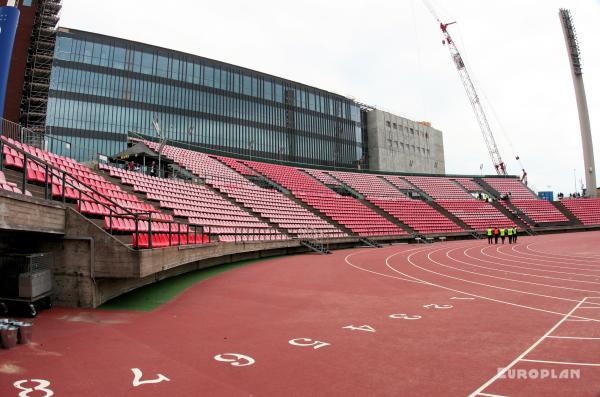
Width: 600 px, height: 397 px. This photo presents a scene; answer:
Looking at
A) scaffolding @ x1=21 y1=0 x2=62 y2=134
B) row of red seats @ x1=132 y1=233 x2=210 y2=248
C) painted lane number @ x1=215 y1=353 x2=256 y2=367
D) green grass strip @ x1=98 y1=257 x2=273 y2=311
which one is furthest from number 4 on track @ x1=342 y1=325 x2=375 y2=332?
scaffolding @ x1=21 y1=0 x2=62 y2=134

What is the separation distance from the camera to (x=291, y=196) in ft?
121

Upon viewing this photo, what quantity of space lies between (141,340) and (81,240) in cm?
403

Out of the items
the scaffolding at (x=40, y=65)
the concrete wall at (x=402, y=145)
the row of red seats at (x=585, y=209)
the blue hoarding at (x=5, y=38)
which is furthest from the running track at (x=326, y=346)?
the concrete wall at (x=402, y=145)

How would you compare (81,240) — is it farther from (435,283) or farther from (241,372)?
(435,283)

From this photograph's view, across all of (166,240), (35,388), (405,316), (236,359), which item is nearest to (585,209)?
(405,316)

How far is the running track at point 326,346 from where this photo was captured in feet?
15.4

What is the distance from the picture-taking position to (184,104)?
59.7m

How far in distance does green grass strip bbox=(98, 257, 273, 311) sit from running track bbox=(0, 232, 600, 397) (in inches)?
19.5

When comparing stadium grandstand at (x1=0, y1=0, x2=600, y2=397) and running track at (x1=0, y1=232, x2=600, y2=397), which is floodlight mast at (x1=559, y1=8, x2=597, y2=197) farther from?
running track at (x1=0, y1=232, x2=600, y2=397)

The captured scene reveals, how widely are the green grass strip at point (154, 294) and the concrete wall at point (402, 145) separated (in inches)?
2801

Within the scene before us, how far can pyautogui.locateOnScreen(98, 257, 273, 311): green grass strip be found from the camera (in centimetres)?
951

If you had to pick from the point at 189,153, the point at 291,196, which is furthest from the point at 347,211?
the point at 189,153

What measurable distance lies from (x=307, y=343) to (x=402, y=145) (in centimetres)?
8389

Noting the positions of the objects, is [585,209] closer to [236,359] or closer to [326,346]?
[326,346]
